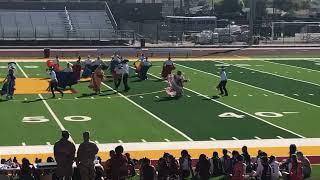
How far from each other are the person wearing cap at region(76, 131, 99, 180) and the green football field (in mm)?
7738

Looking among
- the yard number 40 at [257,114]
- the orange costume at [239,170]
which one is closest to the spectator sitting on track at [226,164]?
the orange costume at [239,170]

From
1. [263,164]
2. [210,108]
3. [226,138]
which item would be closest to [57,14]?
[210,108]

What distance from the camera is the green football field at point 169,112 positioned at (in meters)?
21.5

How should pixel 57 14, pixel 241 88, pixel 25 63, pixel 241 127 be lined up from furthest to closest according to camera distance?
pixel 57 14
pixel 25 63
pixel 241 88
pixel 241 127

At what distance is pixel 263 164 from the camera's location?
49.6ft

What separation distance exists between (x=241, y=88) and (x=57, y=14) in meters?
45.2

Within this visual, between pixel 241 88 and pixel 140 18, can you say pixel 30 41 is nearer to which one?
pixel 140 18

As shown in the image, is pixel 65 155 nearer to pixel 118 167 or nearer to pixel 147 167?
pixel 118 167

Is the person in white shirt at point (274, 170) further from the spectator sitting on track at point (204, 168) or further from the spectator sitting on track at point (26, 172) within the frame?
the spectator sitting on track at point (26, 172)

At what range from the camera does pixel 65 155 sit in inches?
488

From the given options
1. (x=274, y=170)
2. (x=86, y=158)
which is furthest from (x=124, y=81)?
(x=86, y=158)

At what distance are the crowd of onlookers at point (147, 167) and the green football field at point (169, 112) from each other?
14.5 feet

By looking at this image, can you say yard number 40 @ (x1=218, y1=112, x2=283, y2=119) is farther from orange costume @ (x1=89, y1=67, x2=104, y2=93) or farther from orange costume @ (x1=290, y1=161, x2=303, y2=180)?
orange costume @ (x1=290, y1=161, x2=303, y2=180)

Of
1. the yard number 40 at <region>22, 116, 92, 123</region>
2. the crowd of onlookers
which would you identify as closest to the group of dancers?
the yard number 40 at <region>22, 116, 92, 123</region>
